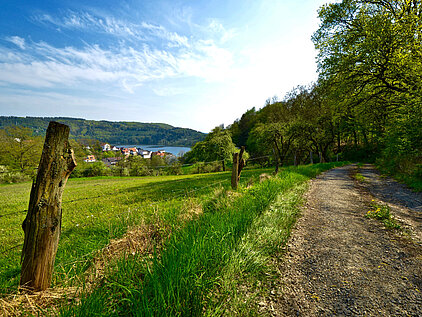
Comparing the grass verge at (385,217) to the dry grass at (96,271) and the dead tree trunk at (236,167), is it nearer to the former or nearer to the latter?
the dead tree trunk at (236,167)

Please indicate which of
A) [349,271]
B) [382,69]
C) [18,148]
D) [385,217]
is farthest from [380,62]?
[18,148]

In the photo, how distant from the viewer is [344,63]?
13102mm

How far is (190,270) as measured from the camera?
2107 mm

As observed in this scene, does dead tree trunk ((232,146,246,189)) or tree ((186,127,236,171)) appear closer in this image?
dead tree trunk ((232,146,246,189))

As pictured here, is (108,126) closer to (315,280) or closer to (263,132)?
(263,132)

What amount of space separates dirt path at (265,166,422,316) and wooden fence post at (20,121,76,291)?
2.65m

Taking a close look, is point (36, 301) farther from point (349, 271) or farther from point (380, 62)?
point (380, 62)

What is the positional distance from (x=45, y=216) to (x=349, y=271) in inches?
166

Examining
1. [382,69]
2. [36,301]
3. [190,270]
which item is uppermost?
[382,69]

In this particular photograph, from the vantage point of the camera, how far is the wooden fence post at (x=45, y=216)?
195cm

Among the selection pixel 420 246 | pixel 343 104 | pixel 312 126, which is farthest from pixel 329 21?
pixel 420 246

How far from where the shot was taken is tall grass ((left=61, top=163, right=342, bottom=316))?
1699mm

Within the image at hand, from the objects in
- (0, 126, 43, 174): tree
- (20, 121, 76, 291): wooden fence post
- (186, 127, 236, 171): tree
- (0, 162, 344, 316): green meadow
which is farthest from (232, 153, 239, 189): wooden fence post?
(0, 126, 43, 174): tree

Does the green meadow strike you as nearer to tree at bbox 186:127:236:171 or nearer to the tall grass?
the tall grass
